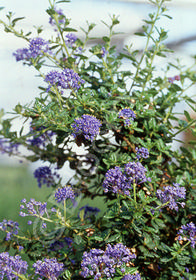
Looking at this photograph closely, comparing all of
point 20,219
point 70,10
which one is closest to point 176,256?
point 20,219

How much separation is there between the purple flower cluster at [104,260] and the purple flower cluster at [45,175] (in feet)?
2.16

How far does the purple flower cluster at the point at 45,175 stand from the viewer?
1605mm

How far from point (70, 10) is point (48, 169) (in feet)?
6.63

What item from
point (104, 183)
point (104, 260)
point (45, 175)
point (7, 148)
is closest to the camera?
point (104, 260)

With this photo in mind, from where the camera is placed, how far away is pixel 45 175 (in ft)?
5.32

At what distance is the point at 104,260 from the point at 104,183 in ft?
0.75

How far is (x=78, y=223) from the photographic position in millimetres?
1239

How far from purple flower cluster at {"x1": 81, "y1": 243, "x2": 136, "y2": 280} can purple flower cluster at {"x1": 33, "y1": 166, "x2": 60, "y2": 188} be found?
659mm

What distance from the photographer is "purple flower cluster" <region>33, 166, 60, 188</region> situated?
1.61 metres

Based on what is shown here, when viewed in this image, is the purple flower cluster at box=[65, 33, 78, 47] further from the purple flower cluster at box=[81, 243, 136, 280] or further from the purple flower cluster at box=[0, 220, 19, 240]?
the purple flower cluster at box=[81, 243, 136, 280]

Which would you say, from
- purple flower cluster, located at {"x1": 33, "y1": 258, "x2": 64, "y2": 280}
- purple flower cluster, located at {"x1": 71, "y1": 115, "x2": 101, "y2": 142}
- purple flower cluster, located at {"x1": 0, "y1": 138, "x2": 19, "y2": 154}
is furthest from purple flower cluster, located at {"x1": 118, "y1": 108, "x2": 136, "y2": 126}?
purple flower cluster, located at {"x1": 0, "y1": 138, "x2": 19, "y2": 154}

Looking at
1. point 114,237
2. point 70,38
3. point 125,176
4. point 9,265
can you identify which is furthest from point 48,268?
point 70,38

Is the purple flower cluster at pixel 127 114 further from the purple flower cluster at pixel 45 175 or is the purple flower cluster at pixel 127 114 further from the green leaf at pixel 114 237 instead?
the purple flower cluster at pixel 45 175

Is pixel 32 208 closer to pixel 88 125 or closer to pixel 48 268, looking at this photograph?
pixel 48 268
